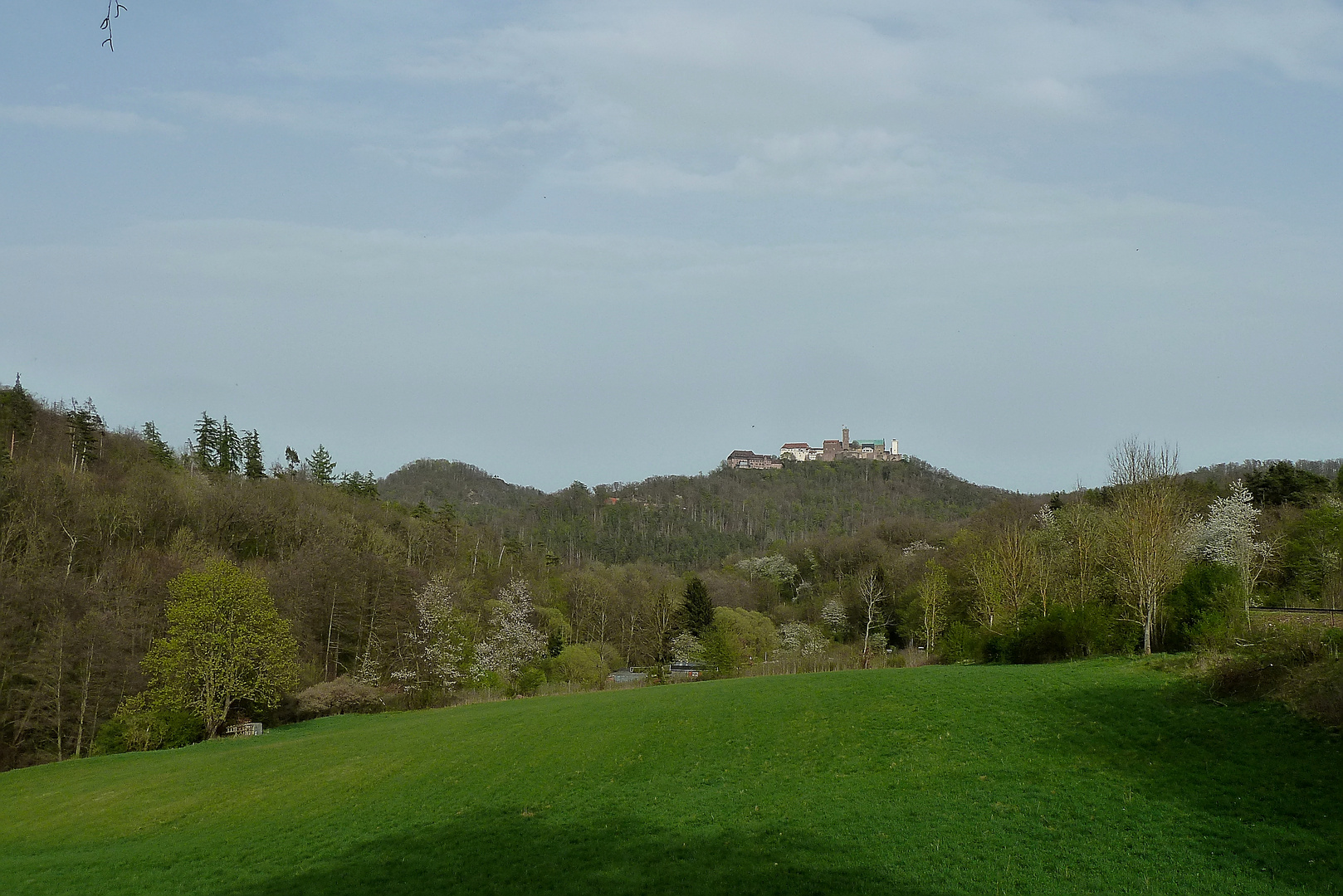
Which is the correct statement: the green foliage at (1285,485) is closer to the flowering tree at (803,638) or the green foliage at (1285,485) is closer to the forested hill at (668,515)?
the flowering tree at (803,638)

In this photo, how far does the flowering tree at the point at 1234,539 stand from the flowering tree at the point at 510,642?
45753mm

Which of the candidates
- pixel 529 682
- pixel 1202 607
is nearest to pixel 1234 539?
pixel 1202 607

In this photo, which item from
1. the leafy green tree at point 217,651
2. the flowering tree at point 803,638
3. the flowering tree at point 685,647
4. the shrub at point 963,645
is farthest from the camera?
the flowering tree at point 803,638

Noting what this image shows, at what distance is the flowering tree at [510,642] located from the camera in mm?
63906

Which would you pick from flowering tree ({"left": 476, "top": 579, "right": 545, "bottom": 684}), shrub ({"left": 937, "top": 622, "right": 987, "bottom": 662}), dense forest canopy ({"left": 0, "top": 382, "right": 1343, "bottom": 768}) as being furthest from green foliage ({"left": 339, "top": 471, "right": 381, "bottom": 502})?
shrub ({"left": 937, "top": 622, "right": 987, "bottom": 662})

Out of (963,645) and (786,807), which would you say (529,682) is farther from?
(786,807)

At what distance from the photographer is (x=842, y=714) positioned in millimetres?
26781

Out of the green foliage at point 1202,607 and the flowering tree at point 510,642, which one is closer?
the green foliage at point 1202,607

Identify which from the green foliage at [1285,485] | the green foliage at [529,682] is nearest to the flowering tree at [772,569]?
the green foliage at [529,682]

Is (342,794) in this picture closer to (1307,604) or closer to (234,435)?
(1307,604)

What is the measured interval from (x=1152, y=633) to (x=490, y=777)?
85.3 feet

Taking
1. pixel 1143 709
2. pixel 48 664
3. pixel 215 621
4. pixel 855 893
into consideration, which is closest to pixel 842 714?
pixel 1143 709

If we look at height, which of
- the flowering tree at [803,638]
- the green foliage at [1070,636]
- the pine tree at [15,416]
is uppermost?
the pine tree at [15,416]

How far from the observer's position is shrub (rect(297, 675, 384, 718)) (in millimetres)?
52531
